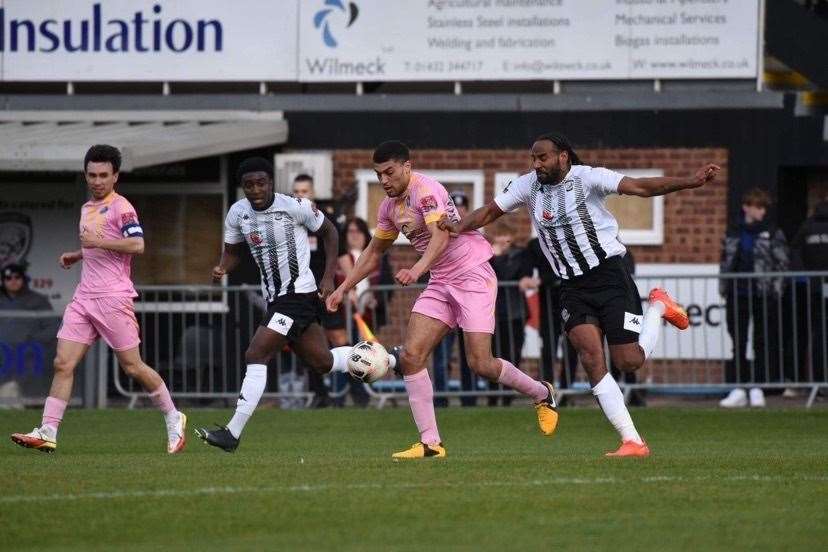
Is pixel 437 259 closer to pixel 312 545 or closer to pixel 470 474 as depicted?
pixel 470 474

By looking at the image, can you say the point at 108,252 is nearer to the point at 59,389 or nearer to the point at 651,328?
the point at 59,389

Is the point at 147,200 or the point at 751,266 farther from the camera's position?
the point at 147,200

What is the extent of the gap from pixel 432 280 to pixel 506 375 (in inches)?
31.5

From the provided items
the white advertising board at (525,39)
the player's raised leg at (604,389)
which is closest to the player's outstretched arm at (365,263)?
the player's raised leg at (604,389)

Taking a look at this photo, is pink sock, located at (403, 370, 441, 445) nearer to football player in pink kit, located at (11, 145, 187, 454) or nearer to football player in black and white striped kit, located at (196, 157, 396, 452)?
football player in black and white striped kit, located at (196, 157, 396, 452)

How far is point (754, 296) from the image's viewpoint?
18.0 m

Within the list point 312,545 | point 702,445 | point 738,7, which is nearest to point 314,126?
point 738,7

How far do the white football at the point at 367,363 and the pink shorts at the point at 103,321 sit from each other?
5.16ft

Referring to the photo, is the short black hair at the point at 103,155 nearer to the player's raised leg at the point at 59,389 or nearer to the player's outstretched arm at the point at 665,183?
the player's raised leg at the point at 59,389

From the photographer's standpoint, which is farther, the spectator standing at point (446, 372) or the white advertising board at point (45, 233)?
the white advertising board at point (45, 233)

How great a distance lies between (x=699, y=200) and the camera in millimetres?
20938

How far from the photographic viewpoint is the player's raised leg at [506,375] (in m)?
11.9

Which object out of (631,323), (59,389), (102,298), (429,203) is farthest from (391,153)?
(59,389)

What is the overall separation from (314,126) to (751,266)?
19.0 ft
